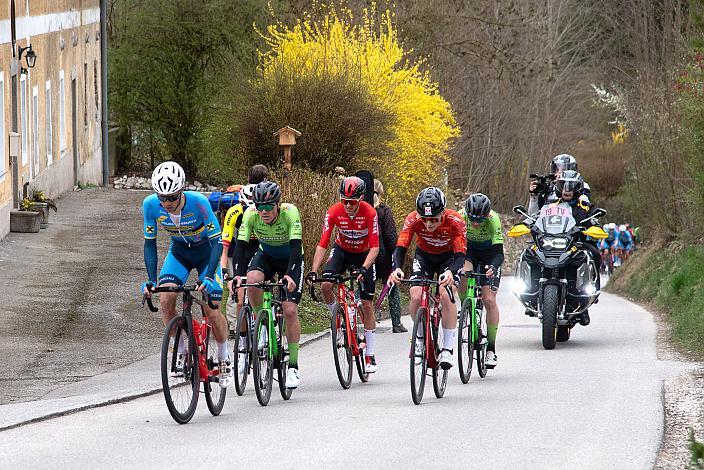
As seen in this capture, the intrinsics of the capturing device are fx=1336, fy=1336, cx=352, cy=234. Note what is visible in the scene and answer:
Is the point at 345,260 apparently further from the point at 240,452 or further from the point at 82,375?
the point at 240,452

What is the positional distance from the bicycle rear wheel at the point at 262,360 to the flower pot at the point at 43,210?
1515 cm

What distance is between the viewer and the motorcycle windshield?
15992 millimetres

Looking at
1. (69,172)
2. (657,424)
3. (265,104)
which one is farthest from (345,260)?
(69,172)

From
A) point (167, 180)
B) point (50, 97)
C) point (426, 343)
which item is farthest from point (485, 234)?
point (50, 97)

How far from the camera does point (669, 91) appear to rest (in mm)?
30109

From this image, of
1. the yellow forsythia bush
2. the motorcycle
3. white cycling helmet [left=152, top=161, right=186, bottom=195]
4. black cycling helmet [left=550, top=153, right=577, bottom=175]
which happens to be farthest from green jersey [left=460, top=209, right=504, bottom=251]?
the yellow forsythia bush

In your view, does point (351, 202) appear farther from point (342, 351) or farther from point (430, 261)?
point (342, 351)

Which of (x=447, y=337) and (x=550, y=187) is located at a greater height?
(x=550, y=187)

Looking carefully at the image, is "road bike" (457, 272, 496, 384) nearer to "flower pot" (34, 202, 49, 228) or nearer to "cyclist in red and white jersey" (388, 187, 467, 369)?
"cyclist in red and white jersey" (388, 187, 467, 369)

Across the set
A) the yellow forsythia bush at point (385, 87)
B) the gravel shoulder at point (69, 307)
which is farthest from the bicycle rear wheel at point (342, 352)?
the yellow forsythia bush at point (385, 87)

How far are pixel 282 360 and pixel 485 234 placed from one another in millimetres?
2950

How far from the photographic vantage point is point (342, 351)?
38.8 ft

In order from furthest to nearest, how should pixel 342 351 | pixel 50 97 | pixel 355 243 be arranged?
pixel 50 97 < pixel 355 243 < pixel 342 351

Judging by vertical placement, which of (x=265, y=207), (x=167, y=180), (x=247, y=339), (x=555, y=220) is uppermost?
(x=167, y=180)
